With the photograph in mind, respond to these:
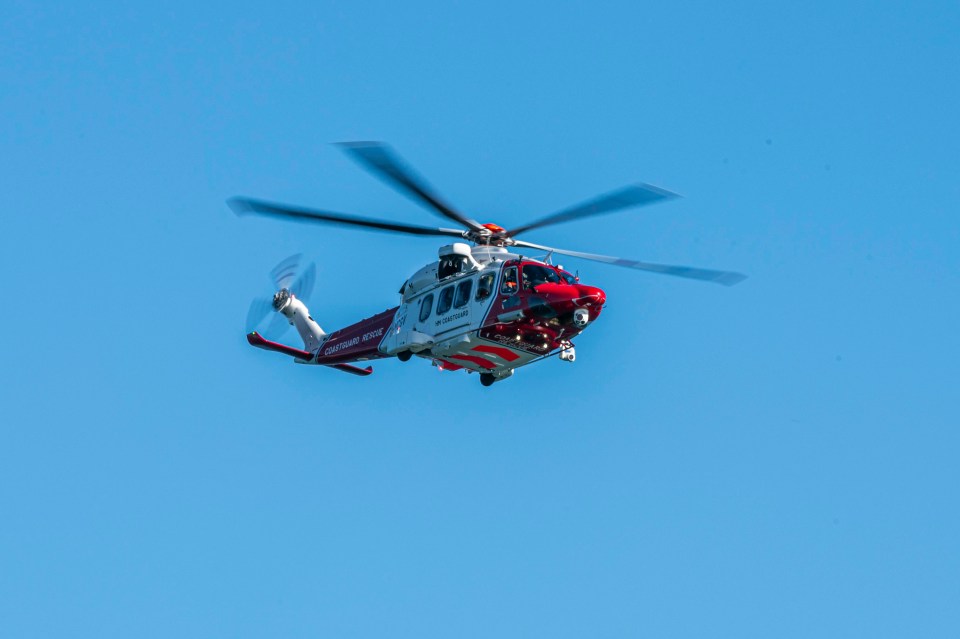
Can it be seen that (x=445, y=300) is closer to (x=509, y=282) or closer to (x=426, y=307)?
(x=426, y=307)

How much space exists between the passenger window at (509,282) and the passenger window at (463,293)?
1.11 meters

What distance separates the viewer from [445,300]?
33312 mm

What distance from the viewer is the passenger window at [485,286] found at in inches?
1264

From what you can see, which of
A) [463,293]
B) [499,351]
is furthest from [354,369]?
[499,351]

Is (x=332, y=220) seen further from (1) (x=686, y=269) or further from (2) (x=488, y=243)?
(1) (x=686, y=269)

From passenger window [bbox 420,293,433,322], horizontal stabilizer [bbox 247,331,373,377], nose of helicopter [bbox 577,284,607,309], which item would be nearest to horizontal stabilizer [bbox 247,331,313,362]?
horizontal stabilizer [bbox 247,331,373,377]

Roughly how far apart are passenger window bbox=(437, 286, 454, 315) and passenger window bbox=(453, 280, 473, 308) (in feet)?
0.77

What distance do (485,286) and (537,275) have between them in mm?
1358

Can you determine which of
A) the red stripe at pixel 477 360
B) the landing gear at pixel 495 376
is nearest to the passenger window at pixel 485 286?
the red stripe at pixel 477 360

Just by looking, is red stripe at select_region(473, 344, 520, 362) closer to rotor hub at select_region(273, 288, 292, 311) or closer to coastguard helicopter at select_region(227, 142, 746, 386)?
coastguard helicopter at select_region(227, 142, 746, 386)

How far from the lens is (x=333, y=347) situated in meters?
37.4

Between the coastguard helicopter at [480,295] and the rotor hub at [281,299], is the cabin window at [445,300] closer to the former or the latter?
the coastguard helicopter at [480,295]

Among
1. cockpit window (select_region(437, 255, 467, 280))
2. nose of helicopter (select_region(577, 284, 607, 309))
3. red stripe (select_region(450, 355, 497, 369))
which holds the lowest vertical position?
red stripe (select_region(450, 355, 497, 369))

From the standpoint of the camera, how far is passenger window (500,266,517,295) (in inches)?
1248
